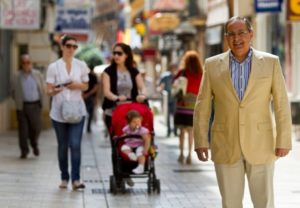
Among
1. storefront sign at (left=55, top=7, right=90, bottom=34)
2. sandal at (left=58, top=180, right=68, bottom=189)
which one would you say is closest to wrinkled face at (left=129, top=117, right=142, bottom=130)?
sandal at (left=58, top=180, right=68, bottom=189)

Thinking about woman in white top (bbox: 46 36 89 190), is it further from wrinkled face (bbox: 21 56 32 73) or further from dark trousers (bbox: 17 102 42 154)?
dark trousers (bbox: 17 102 42 154)

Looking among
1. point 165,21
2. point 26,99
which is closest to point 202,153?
point 26,99

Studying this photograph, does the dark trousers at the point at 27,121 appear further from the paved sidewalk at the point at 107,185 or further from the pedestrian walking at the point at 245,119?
the pedestrian walking at the point at 245,119

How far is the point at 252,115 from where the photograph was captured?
23.3 ft

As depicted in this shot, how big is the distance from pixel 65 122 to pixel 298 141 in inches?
A: 364

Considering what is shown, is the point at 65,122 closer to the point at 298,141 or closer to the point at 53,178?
the point at 53,178

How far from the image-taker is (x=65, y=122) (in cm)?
1202

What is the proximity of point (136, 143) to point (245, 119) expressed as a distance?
15.8ft

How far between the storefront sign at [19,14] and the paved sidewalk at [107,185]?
8.72ft

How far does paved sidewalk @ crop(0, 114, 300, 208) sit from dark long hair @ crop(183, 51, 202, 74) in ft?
5.22

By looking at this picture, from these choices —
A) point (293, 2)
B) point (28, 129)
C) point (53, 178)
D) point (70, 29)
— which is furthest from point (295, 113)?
point (70, 29)

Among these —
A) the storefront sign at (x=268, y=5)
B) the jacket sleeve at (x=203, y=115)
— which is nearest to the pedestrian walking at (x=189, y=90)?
the storefront sign at (x=268, y=5)

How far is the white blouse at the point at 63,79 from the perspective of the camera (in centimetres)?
1210

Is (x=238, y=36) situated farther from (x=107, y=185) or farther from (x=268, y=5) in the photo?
(x=268, y=5)
